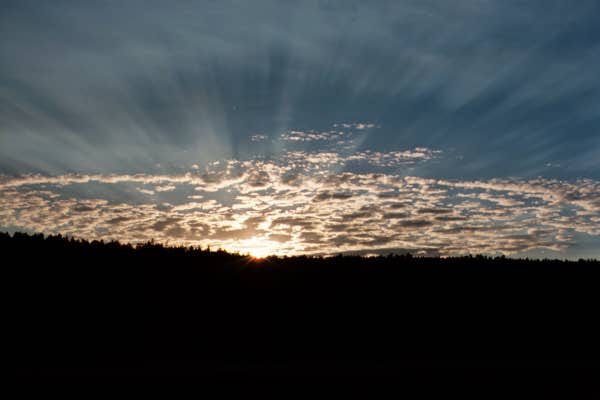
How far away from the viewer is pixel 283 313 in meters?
16.9

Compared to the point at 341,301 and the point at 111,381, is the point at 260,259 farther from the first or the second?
the point at 111,381

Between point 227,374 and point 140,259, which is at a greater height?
point 140,259

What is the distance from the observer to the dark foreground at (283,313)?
1433 cm

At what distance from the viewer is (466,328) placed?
1836cm

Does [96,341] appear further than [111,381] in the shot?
Yes

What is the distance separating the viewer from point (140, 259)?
16.1 metres

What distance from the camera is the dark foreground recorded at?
1433 centimetres

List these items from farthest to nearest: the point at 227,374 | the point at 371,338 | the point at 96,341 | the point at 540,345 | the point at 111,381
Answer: the point at 540,345 → the point at 371,338 → the point at 96,341 → the point at 227,374 → the point at 111,381

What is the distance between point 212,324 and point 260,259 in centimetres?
276

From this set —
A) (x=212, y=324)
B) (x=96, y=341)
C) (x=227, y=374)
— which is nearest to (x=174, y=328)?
(x=212, y=324)

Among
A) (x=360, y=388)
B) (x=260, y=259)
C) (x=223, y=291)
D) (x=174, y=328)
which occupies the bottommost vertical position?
(x=360, y=388)

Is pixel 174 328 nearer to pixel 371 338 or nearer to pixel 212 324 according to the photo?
pixel 212 324

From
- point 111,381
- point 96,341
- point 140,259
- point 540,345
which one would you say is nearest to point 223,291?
point 140,259

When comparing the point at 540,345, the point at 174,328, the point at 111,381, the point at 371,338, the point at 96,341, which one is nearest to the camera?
the point at 111,381
